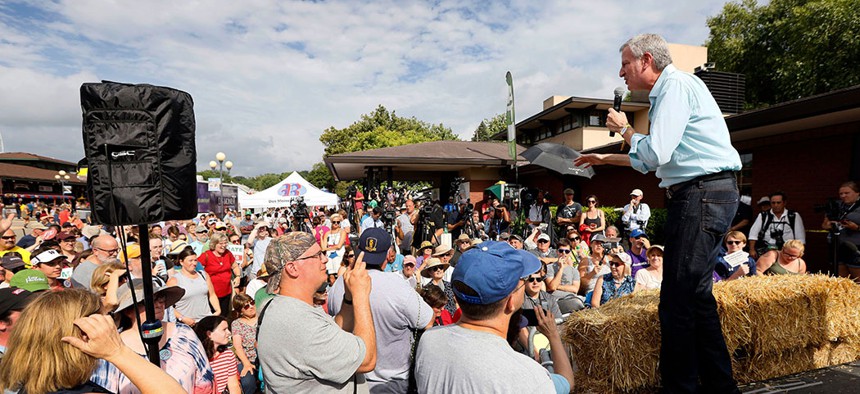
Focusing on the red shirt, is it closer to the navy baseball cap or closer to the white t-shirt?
the navy baseball cap

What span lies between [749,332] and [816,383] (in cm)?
42

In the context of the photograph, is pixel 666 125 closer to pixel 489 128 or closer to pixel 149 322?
pixel 149 322

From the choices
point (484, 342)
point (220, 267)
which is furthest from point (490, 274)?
point (220, 267)

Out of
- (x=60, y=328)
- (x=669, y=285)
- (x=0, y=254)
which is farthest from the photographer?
(x=0, y=254)

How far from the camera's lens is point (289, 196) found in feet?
64.6

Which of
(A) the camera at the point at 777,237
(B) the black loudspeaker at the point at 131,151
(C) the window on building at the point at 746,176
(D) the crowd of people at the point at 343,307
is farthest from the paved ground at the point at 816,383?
(C) the window on building at the point at 746,176

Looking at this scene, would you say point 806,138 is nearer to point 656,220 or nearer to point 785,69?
point 656,220

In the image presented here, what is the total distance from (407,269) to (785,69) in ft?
70.5

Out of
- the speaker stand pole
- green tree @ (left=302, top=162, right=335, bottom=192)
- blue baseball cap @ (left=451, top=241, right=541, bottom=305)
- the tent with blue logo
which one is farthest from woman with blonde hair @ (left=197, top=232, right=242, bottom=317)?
green tree @ (left=302, top=162, right=335, bottom=192)

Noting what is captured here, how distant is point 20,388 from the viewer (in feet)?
5.79

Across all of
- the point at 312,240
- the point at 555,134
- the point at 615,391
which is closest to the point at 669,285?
the point at 615,391

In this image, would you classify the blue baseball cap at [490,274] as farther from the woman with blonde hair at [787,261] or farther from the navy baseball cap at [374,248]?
the woman with blonde hair at [787,261]

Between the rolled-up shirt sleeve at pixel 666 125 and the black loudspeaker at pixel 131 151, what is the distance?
8.32ft

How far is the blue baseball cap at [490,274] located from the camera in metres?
1.59
